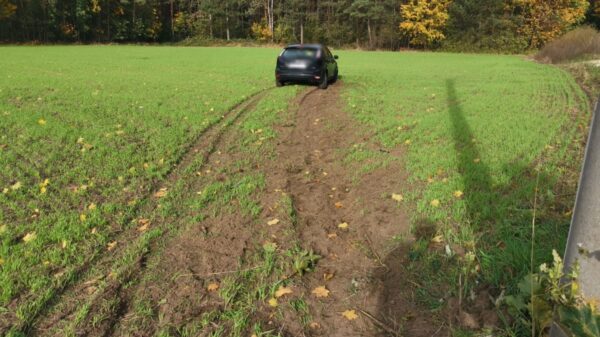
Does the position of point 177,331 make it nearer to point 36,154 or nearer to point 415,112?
point 36,154

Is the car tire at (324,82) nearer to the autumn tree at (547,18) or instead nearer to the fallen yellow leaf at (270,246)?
the fallen yellow leaf at (270,246)

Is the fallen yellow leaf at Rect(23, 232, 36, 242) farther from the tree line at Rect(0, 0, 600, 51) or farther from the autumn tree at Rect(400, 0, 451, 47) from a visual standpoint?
the autumn tree at Rect(400, 0, 451, 47)

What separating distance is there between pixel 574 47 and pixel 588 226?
30720mm

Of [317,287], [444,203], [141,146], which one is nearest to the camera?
[317,287]

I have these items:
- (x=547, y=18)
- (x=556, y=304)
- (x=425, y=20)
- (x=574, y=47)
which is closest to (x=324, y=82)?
(x=556, y=304)

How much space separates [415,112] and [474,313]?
799 centimetres

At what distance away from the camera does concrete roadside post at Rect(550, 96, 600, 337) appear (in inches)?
78.4

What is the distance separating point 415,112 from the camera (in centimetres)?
1057

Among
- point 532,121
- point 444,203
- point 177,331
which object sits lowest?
point 177,331

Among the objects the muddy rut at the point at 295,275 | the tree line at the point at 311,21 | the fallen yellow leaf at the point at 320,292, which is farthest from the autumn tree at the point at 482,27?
the fallen yellow leaf at the point at 320,292

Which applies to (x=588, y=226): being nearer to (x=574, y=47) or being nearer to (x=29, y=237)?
(x=29, y=237)

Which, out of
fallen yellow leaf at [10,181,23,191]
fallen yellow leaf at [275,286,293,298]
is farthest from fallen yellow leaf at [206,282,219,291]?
A: fallen yellow leaf at [10,181,23,191]

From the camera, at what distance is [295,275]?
382 centimetres

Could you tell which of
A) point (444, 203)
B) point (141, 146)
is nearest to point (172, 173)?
point (141, 146)
